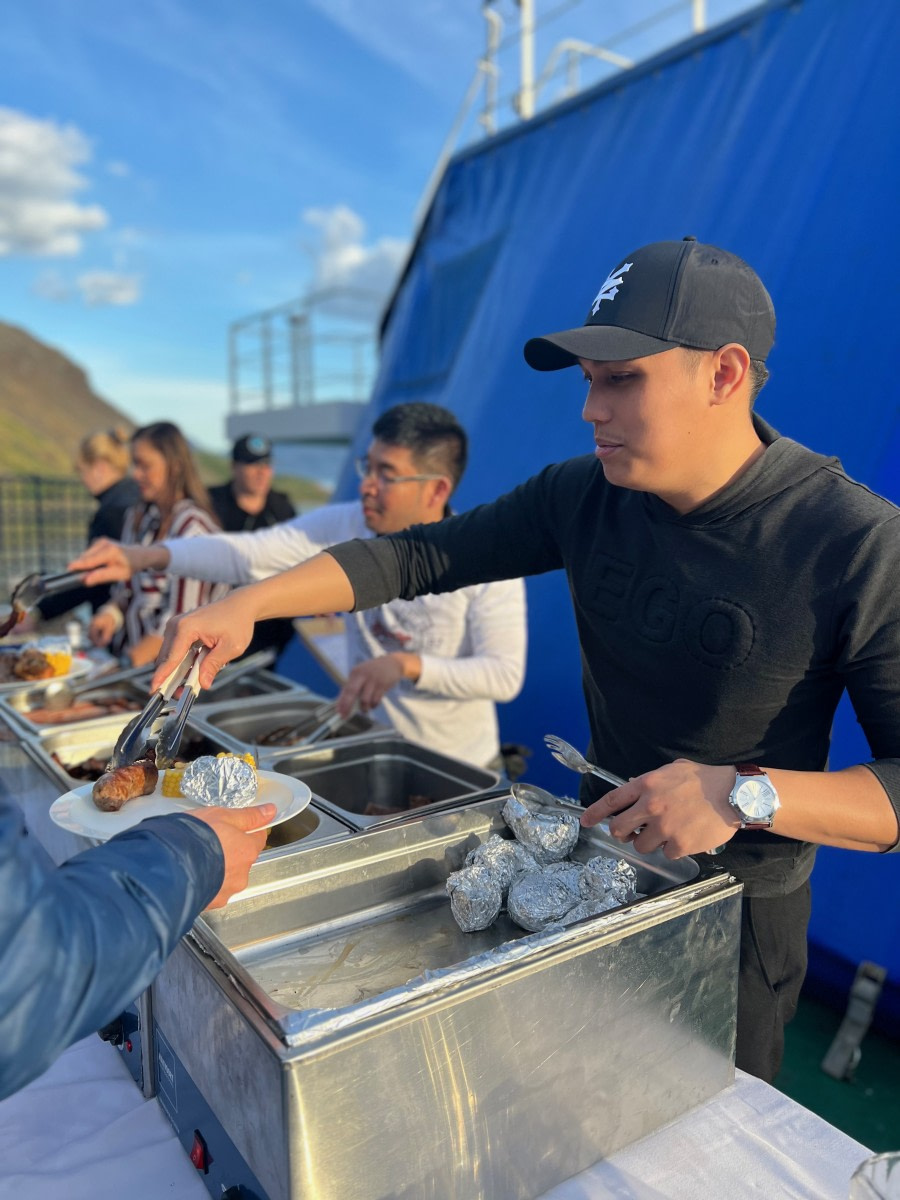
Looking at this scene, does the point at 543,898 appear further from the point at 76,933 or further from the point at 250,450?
the point at 250,450

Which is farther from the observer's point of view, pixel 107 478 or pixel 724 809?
pixel 107 478

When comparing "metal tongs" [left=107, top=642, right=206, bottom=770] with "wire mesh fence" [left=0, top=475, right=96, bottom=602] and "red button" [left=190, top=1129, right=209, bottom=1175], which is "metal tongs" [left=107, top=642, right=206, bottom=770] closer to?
"red button" [left=190, top=1129, right=209, bottom=1175]

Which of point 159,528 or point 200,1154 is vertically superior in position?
point 159,528

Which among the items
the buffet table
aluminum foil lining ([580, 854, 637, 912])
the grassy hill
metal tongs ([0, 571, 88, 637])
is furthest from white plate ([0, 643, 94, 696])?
the grassy hill

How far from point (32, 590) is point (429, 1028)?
1.92 metres

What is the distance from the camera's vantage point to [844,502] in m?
1.25

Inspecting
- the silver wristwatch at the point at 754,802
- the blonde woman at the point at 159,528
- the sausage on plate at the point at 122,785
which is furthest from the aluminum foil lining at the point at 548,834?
the blonde woman at the point at 159,528

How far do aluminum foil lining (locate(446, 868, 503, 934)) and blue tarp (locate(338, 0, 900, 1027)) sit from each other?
1.46 ft

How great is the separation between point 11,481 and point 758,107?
901cm

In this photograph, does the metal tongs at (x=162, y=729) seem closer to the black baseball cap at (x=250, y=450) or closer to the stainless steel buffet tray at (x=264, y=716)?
the stainless steel buffet tray at (x=264, y=716)

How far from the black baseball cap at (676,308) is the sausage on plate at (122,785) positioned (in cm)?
95

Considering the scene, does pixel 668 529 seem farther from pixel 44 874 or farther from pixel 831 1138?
pixel 44 874

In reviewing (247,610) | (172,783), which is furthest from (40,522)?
(172,783)

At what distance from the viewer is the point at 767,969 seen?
4.80 ft
